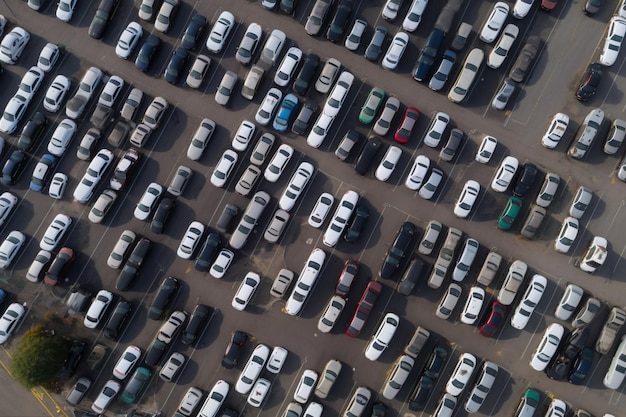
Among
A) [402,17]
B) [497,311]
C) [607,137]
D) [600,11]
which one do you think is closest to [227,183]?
[402,17]

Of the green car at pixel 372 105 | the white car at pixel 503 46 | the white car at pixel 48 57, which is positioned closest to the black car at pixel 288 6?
the green car at pixel 372 105

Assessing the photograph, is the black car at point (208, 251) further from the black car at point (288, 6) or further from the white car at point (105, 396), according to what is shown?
the black car at point (288, 6)

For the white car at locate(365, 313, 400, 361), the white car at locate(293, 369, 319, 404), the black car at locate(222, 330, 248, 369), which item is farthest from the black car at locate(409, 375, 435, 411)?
the black car at locate(222, 330, 248, 369)

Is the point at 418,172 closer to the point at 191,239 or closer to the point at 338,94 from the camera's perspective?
the point at 338,94

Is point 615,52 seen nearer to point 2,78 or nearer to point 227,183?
point 227,183

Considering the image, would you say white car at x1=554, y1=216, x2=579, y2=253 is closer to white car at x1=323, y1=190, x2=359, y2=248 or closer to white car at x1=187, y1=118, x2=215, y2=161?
white car at x1=323, y1=190, x2=359, y2=248

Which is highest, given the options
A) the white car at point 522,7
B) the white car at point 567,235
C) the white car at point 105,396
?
the white car at point 522,7
